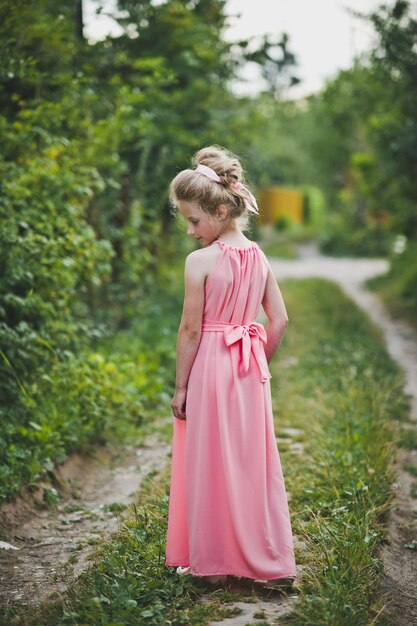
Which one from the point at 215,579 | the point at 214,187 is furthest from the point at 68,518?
the point at 214,187

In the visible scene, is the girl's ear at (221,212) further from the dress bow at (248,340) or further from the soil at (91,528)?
the soil at (91,528)

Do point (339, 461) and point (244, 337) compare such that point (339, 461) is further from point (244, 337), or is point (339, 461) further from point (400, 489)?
point (244, 337)

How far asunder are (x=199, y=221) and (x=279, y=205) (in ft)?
118

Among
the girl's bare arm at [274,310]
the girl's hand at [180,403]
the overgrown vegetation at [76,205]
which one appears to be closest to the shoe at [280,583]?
the girl's hand at [180,403]

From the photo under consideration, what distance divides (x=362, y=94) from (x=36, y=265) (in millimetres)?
11378

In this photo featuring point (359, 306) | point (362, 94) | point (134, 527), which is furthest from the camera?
point (362, 94)

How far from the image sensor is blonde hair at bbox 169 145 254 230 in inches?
134

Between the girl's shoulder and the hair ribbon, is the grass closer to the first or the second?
the girl's shoulder

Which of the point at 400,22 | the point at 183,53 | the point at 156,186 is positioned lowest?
the point at 156,186

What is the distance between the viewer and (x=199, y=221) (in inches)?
137

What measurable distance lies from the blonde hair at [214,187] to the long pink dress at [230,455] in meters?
0.19

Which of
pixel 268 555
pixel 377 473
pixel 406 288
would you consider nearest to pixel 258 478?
pixel 268 555

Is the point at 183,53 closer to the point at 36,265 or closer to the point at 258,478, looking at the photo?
the point at 36,265

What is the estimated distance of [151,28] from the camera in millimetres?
9203
